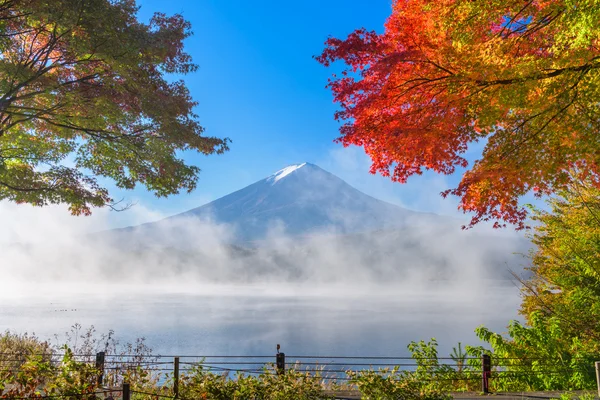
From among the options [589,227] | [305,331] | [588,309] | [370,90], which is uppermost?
[370,90]

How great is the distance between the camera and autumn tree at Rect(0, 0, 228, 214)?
10.8 meters

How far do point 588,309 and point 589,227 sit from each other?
2673 mm

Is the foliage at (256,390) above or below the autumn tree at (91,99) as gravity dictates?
below

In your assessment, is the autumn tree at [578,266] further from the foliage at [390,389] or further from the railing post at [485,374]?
the foliage at [390,389]

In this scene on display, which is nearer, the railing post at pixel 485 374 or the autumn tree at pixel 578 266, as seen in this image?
the railing post at pixel 485 374

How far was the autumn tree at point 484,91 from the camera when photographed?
741 centimetres

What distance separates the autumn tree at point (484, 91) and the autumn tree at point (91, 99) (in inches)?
209

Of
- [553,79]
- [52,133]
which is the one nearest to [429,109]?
[553,79]

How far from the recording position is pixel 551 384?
12422 millimetres

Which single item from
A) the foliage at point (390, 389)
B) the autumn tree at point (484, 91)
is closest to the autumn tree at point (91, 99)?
the autumn tree at point (484, 91)

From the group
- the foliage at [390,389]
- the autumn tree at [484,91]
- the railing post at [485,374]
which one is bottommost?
the railing post at [485,374]

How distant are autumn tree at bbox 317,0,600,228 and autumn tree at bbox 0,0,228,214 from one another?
5.31m

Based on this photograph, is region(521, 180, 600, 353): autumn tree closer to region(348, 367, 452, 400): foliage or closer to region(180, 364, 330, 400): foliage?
region(348, 367, 452, 400): foliage

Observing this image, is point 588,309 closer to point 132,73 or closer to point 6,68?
Result: point 132,73
